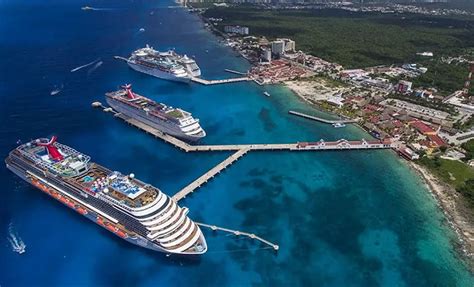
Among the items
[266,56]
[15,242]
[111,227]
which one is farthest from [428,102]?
[15,242]

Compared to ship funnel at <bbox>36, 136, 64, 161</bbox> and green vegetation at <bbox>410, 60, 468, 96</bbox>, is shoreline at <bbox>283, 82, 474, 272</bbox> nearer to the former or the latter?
green vegetation at <bbox>410, 60, 468, 96</bbox>

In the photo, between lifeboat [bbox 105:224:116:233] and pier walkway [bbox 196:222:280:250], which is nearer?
pier walkway [bbox 196:222:280:250]

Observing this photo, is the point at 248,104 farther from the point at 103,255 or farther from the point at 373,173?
the point at 103,255

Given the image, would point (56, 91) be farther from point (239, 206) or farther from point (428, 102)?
point (428, 102)

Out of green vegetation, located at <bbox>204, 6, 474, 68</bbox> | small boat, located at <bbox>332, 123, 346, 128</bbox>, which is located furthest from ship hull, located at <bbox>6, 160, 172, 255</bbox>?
green vegetation, located at <bbox>204, 6, 474, 68</bbox>

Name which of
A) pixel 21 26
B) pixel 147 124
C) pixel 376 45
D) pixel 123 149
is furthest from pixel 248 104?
pixel 21 26

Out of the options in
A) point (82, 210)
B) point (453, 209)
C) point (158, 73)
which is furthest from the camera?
point (158, 73)

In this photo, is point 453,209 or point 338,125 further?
point 338,125
